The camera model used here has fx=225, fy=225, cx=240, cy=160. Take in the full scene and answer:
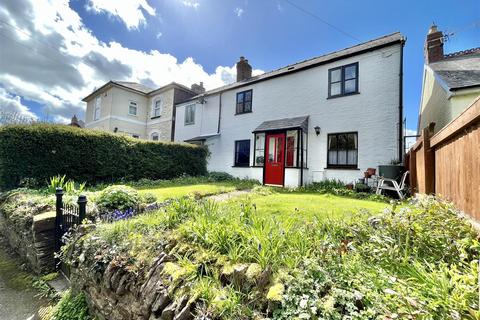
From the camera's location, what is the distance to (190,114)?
1778 centimetres

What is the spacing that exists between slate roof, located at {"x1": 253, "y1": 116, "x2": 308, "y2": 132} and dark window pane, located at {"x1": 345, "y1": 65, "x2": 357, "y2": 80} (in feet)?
8.48

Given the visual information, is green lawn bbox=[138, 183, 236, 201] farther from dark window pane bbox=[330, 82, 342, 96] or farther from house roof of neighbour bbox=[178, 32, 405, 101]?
house roof of neighbour bbox=[178, 32, 405, 101]

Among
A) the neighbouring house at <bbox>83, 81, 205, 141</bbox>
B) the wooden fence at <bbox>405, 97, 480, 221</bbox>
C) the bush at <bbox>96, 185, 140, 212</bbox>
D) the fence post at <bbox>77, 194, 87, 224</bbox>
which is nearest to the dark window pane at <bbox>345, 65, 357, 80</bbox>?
the wooden fence at <bbox>405, 97, 480, 221</bbox>

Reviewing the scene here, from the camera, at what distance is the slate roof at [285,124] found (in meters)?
10.9

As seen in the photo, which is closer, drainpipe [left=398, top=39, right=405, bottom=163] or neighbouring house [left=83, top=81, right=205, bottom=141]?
drainpipe [left=398, top=39, right=405, bottom=163]

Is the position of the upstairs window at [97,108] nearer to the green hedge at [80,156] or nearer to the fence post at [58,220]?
the green hedge at [80,156]

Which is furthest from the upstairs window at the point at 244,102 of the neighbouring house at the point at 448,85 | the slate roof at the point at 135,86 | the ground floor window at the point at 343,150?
the slate roof at the point at 135,86

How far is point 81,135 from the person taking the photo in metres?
9.79

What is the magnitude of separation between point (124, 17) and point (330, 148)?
35.3ft

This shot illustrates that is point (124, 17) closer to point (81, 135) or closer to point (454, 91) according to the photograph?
point (81, 135)

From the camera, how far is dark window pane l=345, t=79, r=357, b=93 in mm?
10148

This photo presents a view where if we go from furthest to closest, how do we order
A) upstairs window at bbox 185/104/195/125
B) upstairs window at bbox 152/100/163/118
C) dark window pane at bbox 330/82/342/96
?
upstairs window at bbox 152/100/163/118, upstairs window at bbox 185/104/195/125, dark window pane at bbox 330/82/342/96

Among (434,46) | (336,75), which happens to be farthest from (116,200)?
(434,46)

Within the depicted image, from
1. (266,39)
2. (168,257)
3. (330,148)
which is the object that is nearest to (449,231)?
(168,257)
